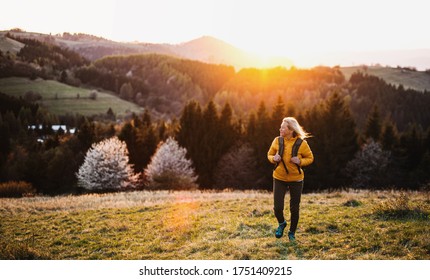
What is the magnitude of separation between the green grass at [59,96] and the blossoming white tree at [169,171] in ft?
37.1

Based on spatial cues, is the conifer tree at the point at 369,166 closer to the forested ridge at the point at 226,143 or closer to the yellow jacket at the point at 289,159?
the forested ridge at the point at 226,143

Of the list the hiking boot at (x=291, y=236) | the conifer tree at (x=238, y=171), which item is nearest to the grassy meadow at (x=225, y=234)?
the hiking boot at (x=291, y=236)

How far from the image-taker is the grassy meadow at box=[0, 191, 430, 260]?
8.00 meters

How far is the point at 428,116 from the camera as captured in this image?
7212 cm

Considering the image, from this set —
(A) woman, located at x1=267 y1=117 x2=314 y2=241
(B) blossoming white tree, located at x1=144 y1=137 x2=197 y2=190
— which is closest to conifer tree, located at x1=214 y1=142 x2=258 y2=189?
(B) blossoming white tree, located at x1=144 y1=137 x2=197 y2=190

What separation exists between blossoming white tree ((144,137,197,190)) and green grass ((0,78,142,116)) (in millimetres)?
11314

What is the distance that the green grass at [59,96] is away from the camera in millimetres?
18562

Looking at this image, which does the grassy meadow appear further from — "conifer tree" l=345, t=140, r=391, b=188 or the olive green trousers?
"conifer tree" l=345, t=140, r=391, b=188

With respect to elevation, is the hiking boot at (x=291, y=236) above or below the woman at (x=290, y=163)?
below

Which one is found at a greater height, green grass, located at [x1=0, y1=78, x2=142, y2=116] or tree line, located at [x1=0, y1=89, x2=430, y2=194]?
green grass, located at [x1=0, y1=78, x2=142, y2=116]

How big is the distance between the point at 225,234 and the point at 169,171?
28120 mm

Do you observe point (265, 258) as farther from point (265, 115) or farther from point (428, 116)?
point (428, 116)
